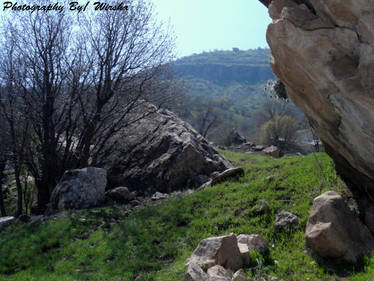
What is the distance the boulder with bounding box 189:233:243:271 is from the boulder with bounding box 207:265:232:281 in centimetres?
18

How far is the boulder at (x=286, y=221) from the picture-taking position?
6224mm

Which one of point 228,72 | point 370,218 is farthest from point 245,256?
point 228,72

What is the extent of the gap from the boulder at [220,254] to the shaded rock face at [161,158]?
6429 millimetres

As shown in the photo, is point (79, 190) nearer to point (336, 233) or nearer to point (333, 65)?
point (336, 233)

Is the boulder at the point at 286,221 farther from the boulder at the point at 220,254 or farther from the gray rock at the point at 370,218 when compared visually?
the boulder at the point at 220,254

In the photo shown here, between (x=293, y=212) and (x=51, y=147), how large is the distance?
8.69 meters

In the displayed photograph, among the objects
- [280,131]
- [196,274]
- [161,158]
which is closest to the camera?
[196,274]

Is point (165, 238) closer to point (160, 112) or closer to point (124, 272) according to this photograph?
point (124, 272)

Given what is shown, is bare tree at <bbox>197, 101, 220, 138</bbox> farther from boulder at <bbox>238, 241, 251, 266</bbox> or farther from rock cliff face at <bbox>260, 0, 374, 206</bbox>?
boulder at <bbox>238, 241, 251, 266</bbox>

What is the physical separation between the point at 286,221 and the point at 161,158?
6.87 meters

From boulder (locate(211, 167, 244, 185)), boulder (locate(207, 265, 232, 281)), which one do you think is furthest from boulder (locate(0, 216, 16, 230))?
boulder (locate(207, 265, 232, 281))

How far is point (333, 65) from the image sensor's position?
16.0ft

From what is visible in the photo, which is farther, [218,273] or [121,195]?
[121,195]

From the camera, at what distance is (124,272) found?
20.0ft
